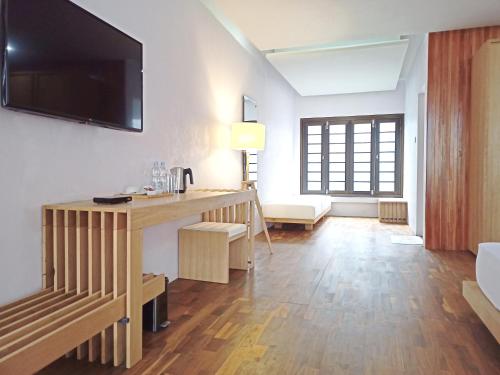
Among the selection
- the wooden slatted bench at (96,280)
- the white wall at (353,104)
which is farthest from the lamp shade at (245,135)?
the white wall at (353,104)

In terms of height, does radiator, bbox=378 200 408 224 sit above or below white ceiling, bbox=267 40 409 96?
below

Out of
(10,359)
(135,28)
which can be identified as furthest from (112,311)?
(135,28)

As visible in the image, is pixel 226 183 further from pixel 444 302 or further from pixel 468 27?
pixel 468 27

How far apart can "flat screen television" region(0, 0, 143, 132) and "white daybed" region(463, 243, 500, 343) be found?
86.2 inches

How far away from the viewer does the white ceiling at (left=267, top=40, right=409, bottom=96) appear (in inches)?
182

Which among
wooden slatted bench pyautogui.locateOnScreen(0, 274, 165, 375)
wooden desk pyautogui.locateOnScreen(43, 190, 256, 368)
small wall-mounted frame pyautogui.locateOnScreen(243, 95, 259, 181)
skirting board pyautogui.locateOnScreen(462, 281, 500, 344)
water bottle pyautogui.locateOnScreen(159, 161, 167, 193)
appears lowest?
skirting board pyautogui.locateOnScreen(462, 281, 500, 344)

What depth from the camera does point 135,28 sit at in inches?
97.9

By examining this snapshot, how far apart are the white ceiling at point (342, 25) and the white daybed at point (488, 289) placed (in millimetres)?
2430

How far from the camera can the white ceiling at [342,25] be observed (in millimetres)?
3379

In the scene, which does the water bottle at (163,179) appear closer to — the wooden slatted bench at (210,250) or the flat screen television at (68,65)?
the flat screen television at (68,65)

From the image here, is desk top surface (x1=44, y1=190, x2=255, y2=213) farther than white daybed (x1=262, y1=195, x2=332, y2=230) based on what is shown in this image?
No

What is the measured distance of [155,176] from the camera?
2684 millimetres

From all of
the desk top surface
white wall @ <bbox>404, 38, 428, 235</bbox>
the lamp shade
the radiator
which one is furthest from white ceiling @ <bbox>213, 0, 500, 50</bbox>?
the radiator

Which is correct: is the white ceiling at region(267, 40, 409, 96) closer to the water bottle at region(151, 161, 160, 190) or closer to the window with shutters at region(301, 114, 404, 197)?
the window with shutters at region(301, 114, 404, 197)
